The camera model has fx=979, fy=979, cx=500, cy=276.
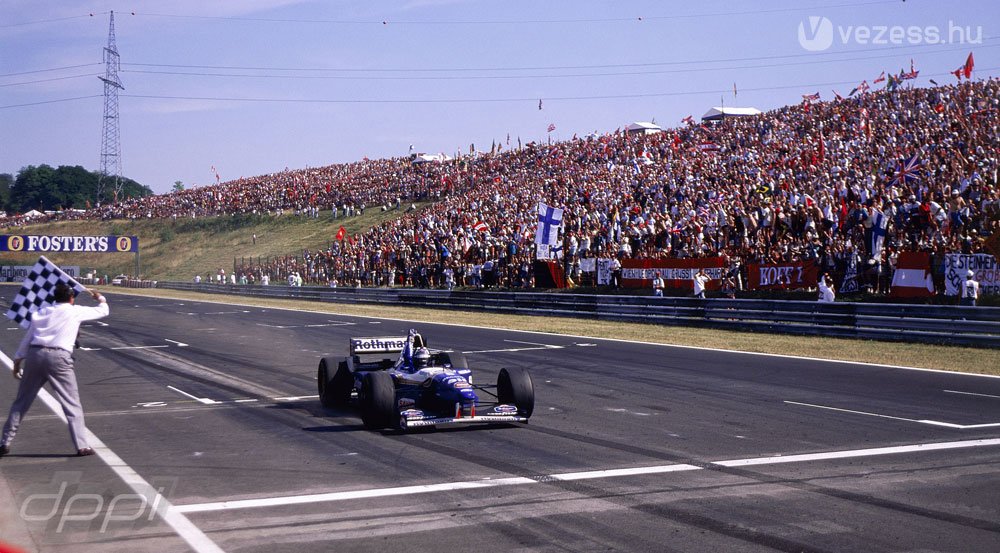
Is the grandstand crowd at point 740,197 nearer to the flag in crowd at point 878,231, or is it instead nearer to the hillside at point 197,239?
the flag in crowd at point 878,231

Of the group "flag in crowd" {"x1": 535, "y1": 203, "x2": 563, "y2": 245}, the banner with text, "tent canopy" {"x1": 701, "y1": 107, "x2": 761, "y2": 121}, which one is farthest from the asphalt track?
the banner with text

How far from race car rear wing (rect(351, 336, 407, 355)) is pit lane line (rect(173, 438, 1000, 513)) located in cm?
531

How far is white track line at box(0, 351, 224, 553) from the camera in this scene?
21.1 ft

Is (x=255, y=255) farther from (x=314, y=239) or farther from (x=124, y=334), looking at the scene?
(x=124, y=334)

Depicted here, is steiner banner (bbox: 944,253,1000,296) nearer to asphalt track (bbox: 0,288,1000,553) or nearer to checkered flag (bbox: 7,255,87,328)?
asphalt track (bbox: 0,288,1000,553)

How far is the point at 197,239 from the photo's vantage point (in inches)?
3558

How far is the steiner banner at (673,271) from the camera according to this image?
2969 cm

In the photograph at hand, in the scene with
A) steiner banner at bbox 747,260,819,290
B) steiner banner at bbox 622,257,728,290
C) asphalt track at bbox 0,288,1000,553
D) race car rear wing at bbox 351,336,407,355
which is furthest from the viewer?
steiner banner at bbox 622,257,728,290

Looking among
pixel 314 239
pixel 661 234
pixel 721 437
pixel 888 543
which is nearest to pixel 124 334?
pixel 661 234

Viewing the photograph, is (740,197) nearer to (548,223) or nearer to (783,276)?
(783,276)

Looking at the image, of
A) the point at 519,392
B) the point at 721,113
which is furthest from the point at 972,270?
the point at 721,113

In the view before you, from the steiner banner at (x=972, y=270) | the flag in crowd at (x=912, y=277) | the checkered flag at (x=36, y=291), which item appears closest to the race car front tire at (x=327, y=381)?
the checkered flag at (x=36, y=291)

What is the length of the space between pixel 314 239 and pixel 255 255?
19.0 feet

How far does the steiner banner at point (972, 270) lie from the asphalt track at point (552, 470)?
23.9 feet
